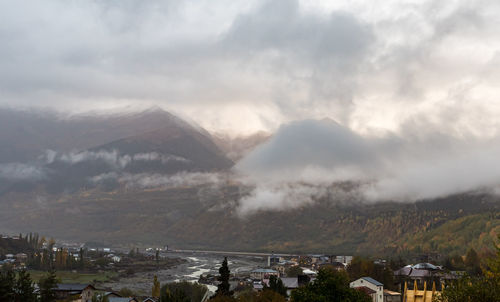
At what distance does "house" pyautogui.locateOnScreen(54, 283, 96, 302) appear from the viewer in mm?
129625

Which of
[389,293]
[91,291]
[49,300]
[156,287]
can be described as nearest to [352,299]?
[49,300]

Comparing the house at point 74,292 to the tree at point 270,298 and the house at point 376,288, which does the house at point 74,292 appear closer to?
the tree at point 270,298

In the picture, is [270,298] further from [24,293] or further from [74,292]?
[74,292]

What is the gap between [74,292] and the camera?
13362 centimetres

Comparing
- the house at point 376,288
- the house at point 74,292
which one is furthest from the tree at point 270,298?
the house at point 74,292

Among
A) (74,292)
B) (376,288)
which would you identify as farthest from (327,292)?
(74,292)

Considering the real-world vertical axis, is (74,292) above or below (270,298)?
below

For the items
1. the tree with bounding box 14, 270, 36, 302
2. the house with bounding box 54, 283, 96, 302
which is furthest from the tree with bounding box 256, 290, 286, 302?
the house with bounding box 54, 283, 96, 302

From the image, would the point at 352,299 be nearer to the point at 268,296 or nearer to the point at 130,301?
the point at 268,296

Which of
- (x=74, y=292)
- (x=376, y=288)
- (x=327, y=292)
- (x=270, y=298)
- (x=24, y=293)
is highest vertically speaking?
(x=327, y=292)

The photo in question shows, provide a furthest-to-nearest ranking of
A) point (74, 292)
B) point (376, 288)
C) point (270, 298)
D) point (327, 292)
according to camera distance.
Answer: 1. point (376, 288)
2. point (74, 292)
3. point (270, 298)
4. point (327, 292)

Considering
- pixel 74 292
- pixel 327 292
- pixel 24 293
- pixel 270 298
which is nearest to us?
pixel 327 292

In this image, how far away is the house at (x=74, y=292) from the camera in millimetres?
129625

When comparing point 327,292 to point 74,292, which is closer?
point 327,292
